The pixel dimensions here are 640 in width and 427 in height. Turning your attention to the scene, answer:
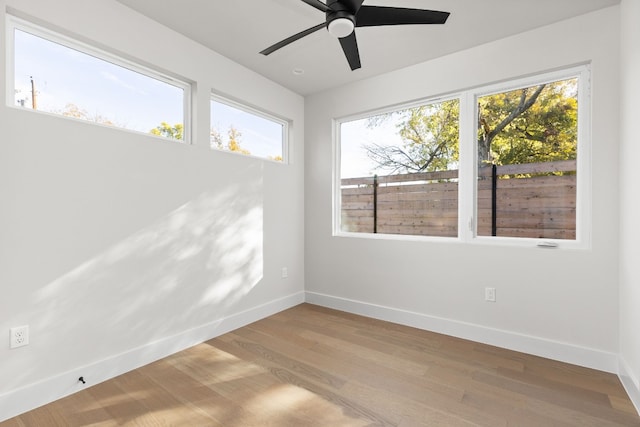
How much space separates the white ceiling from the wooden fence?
1.08m

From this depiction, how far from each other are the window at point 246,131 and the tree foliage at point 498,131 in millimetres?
1203

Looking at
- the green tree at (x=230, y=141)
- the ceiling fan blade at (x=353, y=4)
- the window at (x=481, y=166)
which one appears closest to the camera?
the ceiling fan blade at (x=353, y=4)

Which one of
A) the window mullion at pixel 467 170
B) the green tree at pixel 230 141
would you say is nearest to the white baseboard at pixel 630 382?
the window mullion at pixel 467 170

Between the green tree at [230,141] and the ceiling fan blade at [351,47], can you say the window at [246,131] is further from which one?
the ceiling fan blade at [351,47]

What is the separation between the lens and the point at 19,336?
1.78 m

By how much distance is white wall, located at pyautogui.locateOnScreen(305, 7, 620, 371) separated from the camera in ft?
7.39

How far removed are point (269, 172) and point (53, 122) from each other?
189 centimetres

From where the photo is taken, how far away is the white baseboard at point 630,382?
181 cm

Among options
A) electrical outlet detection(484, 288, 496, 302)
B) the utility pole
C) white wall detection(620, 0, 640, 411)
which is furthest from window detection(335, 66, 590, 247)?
the utility pole

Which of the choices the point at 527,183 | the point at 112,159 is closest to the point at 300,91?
the point at 112,159

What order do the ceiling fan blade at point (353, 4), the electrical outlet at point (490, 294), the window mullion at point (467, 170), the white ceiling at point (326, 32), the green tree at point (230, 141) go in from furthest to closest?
the green tree at point (230, 141) → the window mullion at point (467, 170) → the electrical outlet at point (490, 294) → the white ceiling at point (326, 32) → the ceiling fan blade at point (353, 4)

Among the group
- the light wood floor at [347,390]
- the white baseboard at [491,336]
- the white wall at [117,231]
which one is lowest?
the light wood floor at [347,390]

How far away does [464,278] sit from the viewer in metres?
2.84

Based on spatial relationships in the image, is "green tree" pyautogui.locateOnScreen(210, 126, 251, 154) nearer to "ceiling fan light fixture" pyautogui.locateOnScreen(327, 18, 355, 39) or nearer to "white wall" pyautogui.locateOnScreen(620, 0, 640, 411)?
"ceiling fan light fixture" pyautogui.locateOnScreen(327, 18, 355, 39)
